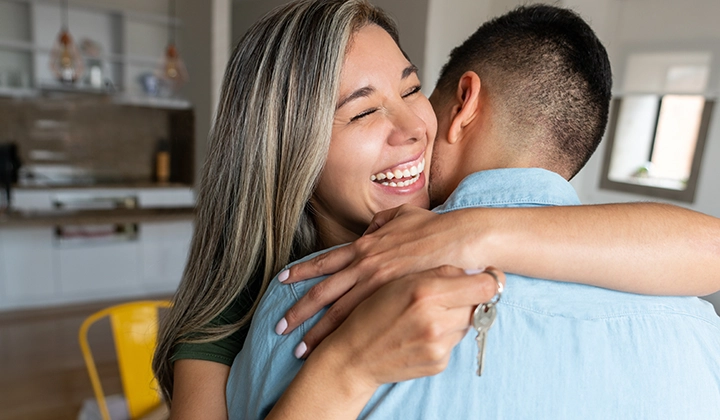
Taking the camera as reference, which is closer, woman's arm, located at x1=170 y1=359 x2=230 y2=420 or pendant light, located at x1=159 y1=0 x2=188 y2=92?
woman's arm, located at x1=170 y1=359 x2=230 y2=420

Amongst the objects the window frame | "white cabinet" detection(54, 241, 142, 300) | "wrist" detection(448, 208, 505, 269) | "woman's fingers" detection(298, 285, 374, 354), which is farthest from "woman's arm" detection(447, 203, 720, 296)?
"white cabinet" detection(54, 241, 142, 300)

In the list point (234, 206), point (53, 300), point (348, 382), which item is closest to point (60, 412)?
point (53, 300)

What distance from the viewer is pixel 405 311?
1.76ft

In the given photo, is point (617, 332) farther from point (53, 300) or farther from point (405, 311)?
point (53, 300)

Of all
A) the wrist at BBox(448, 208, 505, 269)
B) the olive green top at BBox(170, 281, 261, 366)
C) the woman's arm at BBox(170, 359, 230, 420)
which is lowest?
the woman's arm at BBox(170, 359, 230, 420)

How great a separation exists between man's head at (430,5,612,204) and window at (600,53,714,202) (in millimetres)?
3203

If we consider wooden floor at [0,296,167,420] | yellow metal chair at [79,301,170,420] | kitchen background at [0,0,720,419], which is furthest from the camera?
kitchen background at [0,0,720,419]

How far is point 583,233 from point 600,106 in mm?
413

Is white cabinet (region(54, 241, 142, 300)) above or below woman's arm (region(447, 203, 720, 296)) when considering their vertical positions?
below

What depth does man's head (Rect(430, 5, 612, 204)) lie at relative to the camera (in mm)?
867

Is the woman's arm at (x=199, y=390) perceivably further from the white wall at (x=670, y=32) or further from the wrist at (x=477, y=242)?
the white wall at (x=670, y=32)

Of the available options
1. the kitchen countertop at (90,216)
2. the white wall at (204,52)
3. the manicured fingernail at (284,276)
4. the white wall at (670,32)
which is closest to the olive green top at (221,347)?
the manicured fingernail at (284,276)

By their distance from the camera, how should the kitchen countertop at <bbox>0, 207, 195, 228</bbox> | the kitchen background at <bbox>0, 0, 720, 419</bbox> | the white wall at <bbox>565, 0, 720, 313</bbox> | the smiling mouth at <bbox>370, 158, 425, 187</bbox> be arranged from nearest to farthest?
Answer: the smiling mouth at <bbox>370, 158, 425, 187</bbox>, the white wall at <bbox>565, 0, 720, 313</bbox>, the kitchen background at <bbox>0, 0, 720, 419</bbox>, the kitchen countertop at <bbox>0, 207, 195, 228</bbox>

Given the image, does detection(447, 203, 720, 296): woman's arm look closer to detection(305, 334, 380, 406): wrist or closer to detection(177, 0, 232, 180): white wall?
detection(305, 334, 380, 406): wrist
